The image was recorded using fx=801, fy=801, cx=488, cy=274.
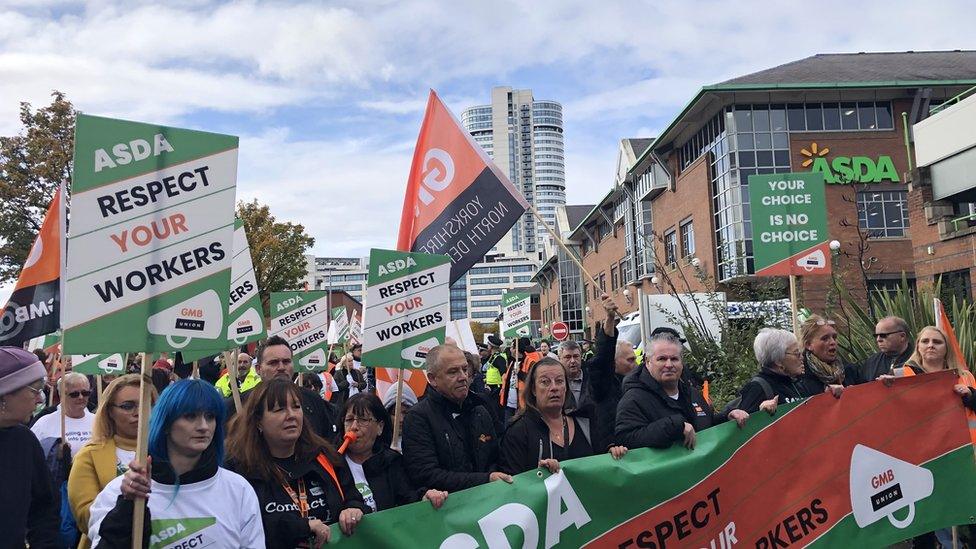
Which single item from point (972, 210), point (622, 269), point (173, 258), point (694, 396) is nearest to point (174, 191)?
point (173, 258)

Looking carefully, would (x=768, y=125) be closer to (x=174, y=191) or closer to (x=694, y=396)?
(x=694, y=396)

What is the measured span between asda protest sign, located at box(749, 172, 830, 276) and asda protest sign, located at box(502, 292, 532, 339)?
9.58m

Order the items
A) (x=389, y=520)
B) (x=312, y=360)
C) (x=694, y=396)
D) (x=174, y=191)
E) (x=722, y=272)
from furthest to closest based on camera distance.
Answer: (x=722, y=272) → (x=312, y=360) → (x=694, y=396) → (x=389, y=520) → (x=174, y=191)

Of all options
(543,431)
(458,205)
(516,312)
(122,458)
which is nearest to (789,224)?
(458,205)

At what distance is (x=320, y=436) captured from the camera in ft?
15.1

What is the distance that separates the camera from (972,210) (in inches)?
774

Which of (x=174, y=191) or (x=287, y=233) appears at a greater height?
(x=287, y=233)

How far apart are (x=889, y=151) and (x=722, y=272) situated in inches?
339

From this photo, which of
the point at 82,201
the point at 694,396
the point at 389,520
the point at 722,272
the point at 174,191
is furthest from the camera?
the point at 722,272

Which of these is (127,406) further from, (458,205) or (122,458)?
(458,205)

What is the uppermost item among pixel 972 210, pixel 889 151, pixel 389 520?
pixel 889 151

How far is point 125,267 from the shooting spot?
11.5 ft

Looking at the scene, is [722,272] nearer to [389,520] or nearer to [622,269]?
[622,269]

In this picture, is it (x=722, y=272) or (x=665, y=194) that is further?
(x=665, y=194)
